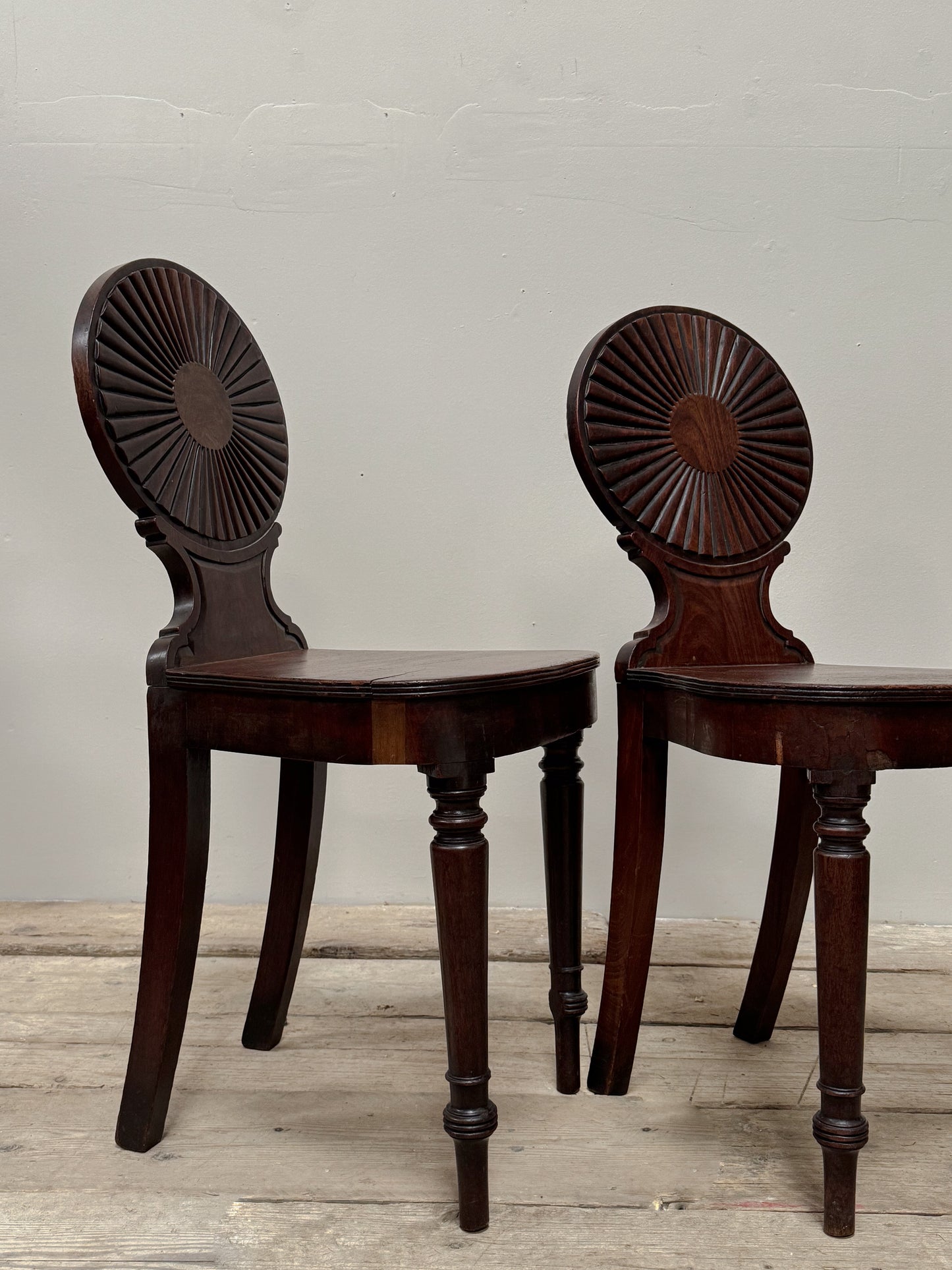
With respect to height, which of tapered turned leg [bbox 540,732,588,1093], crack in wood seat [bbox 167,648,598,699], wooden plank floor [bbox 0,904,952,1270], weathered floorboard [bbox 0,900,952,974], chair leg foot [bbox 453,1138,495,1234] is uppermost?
crack in wood seat [bbox 167,648,598,699]

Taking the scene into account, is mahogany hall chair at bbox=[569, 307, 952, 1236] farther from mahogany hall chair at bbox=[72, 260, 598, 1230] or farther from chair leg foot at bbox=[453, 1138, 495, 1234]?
chair leg foot at bbox=[453, 1138, 495, 1234]

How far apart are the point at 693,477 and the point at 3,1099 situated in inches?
44.5

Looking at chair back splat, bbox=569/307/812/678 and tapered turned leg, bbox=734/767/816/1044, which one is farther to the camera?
tapered turned leg, bbox=734/767/816/1044

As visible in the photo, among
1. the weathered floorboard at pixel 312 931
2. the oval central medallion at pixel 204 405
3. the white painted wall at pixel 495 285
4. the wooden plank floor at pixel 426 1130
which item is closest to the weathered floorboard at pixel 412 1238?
the wooden plank floor at pixel 426 1130

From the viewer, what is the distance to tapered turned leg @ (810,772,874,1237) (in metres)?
0.99

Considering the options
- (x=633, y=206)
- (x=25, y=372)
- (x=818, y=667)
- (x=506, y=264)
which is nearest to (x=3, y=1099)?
(x=818, y=667)

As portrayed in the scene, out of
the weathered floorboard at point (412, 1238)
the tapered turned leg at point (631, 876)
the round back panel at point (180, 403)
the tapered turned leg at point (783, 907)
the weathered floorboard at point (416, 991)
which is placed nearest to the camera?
the weathered floorboard at point (412, 1238)

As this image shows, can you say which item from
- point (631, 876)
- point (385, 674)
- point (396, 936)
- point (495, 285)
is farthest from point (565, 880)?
point (495, 285)

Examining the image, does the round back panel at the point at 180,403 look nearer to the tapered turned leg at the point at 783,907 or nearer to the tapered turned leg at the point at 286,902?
the tapered turned leg at the point at 286,902

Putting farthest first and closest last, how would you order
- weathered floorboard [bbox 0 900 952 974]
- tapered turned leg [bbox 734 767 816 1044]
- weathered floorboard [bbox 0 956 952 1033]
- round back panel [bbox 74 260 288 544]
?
weathered floorboard [bbox 0 900 952 974]
weathered floorboard [bbox 0 956 952 1033]
tapered turned leg [bbox 734 767 816 1044]
round back panel [bbox 74 260 288 544]

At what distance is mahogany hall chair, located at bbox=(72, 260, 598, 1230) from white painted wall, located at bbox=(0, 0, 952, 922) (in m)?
0.52

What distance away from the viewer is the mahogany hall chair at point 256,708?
3.35ft

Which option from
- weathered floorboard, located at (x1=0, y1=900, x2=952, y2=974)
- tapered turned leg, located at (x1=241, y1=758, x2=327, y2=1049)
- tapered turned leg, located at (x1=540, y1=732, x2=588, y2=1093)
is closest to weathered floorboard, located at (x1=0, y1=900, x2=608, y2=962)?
weathered floorboard, located at (x1=0, y1=900, x2=952, y2=974)

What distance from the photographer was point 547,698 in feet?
3.69
